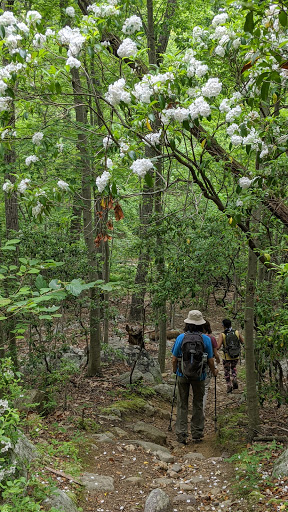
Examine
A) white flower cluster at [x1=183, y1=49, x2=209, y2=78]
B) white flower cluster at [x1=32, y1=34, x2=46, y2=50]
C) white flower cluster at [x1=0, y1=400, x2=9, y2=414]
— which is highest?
white flower cluster at [x1=32, y1=34, x2=46, y2=50]

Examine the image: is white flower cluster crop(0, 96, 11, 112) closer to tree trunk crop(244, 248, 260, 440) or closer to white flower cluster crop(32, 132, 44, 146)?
white flower cluster crop(32, 132, 44, 146)

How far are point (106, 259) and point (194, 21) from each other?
6463 millimetres

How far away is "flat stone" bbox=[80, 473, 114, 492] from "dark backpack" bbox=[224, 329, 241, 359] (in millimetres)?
4307

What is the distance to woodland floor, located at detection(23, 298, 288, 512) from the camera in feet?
15.9

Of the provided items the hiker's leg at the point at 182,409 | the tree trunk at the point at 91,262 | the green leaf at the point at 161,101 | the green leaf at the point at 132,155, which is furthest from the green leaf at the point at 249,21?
the tree trunk at the point at 91,262

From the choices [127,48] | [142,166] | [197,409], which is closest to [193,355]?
[197,409]

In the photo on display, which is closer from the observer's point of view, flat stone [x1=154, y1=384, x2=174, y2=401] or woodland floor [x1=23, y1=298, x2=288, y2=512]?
woodland floor [x1=23, y1=298, x2=288, y2=512]

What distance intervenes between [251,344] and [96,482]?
2670 mm

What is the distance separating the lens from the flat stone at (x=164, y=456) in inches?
248

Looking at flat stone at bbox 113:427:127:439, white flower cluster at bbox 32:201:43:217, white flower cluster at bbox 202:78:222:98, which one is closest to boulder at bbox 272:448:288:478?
flat stone at bbox 113:427:127:439

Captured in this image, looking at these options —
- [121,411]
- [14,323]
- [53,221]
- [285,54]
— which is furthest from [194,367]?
[285,54]

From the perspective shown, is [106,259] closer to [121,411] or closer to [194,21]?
[121,411]

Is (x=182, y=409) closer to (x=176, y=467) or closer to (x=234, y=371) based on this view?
(x=176, y=467)

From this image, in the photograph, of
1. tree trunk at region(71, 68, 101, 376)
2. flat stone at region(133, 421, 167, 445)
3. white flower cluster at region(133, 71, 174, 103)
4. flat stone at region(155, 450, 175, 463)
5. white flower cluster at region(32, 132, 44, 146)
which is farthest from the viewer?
tree trunk at region(71, 68, 101, 376)
